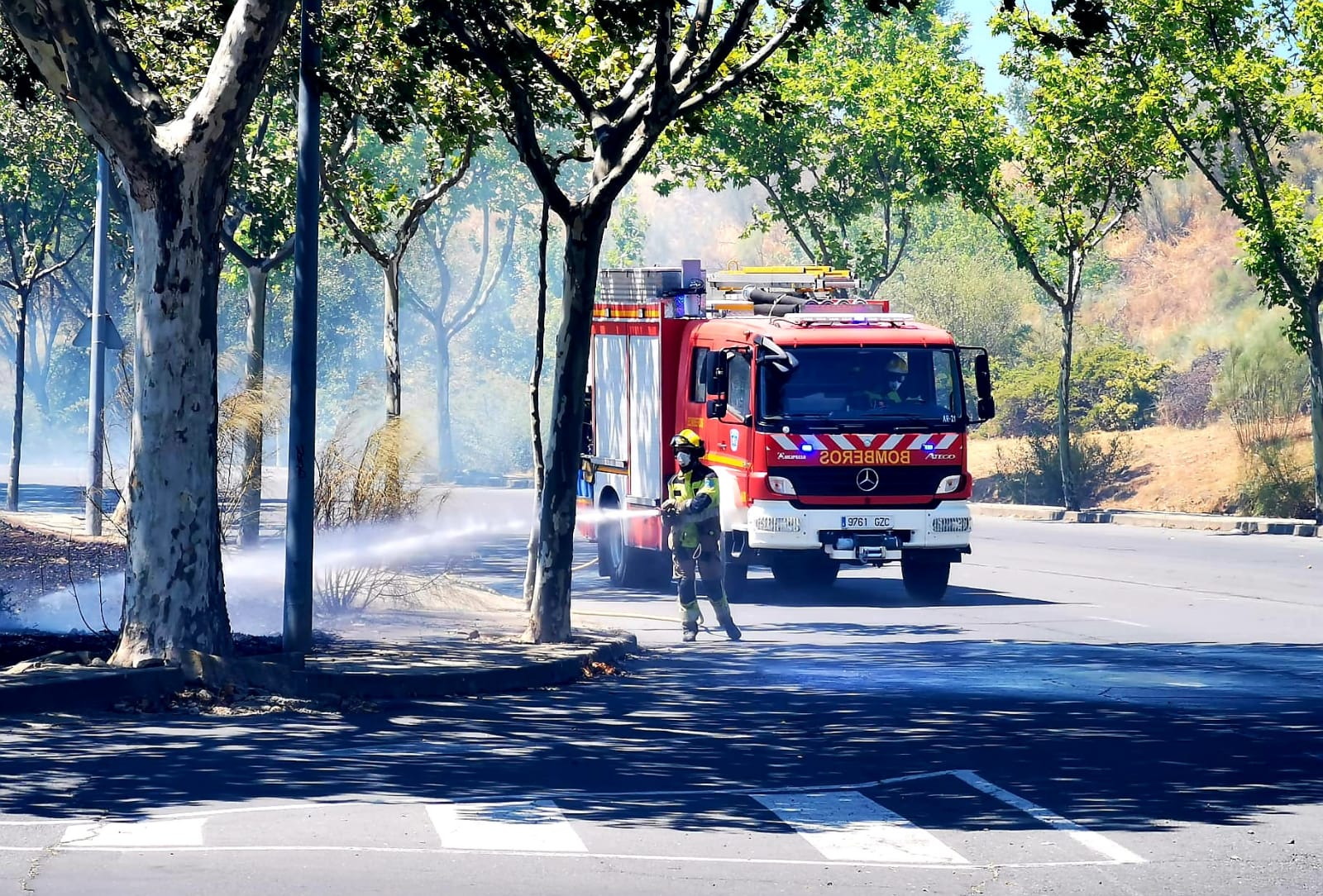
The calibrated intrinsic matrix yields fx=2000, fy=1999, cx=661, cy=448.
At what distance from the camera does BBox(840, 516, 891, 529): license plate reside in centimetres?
1986

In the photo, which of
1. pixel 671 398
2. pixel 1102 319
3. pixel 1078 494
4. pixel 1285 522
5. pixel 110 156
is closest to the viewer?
pixel 110 156

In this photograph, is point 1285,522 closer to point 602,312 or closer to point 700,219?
point 602,312

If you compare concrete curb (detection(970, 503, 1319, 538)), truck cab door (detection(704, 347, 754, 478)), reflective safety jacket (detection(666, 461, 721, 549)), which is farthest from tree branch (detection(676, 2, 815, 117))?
concrete curb (detection(970, 503, 1319, 538))

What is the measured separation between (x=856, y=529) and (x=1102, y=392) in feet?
102

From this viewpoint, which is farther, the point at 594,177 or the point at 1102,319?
the point at 1102,319

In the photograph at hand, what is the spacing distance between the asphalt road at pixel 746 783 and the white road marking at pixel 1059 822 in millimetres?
25

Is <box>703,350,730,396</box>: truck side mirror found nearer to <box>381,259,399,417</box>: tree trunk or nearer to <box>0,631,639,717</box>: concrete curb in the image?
<box>381,259,399,417</box>: tree trunk

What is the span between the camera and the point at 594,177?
15141mm

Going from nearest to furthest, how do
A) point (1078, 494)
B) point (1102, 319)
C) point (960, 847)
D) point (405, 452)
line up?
point (960, 847)
point (405, 452)
point (1078, 494)
point (1102, 319)

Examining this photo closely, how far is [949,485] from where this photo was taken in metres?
20.1

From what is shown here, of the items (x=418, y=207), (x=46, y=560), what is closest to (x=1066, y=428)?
(x=418, y=207)

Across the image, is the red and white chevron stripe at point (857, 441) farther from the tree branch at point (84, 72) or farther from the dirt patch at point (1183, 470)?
the dirt patch at point (1183, 470)

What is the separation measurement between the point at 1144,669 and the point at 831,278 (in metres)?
9.33

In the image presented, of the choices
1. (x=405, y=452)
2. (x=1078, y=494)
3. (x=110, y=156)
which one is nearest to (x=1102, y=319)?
(x=1078, y=494)
